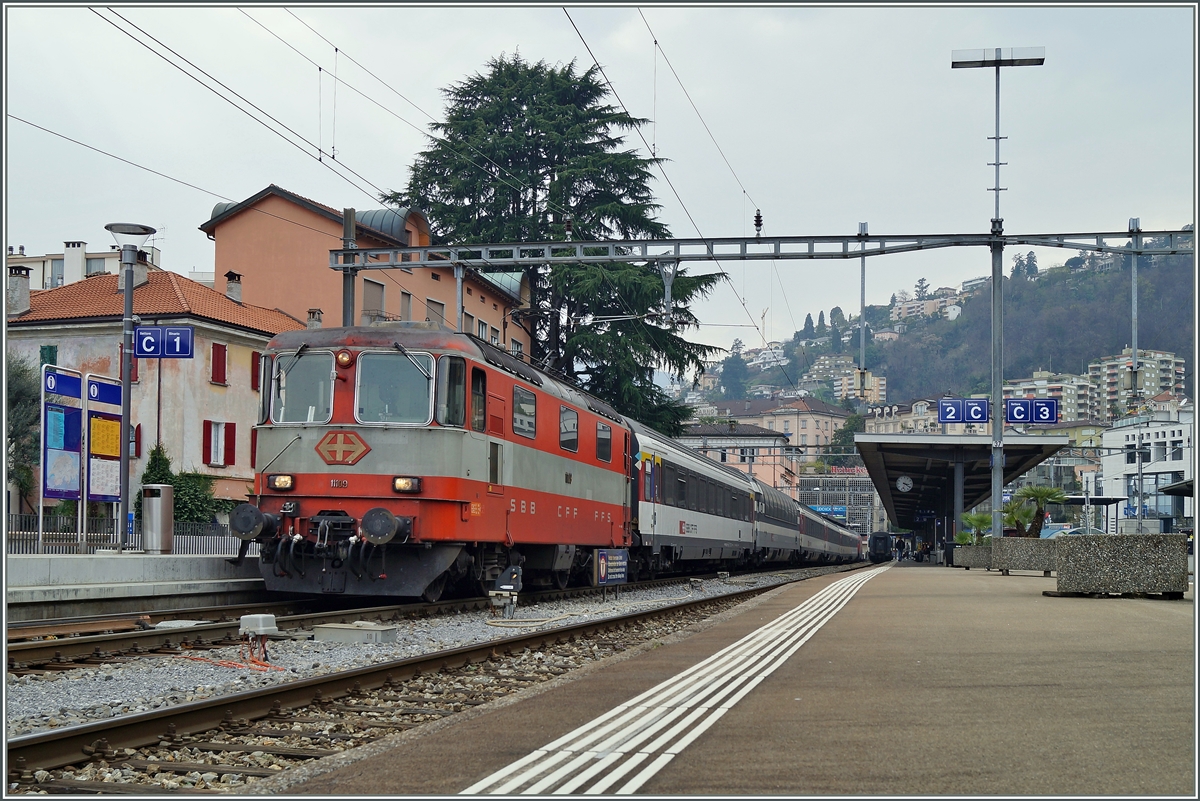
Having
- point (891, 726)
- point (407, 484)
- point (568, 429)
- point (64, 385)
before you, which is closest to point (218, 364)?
point (64, 385)

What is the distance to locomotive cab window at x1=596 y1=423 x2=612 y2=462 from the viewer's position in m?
21.7

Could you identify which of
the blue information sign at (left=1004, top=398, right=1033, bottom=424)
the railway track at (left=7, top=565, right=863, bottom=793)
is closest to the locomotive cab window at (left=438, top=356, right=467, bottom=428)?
the railway track at (left=7, top=565, right=863, bottom=793)

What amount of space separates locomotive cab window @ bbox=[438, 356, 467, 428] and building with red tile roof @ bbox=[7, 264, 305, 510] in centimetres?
2346

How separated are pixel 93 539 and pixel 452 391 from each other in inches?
409

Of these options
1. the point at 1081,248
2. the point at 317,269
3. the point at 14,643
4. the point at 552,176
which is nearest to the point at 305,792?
the point at 14,643

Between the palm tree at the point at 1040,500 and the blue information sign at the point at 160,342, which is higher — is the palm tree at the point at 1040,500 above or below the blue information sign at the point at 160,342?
below

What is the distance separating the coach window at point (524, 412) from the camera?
17281 mm

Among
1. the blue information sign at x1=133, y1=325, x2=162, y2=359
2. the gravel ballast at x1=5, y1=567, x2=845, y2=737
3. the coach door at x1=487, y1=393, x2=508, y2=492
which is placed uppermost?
the blue information sign at x1=133, y1=325, x2=162, y2=359

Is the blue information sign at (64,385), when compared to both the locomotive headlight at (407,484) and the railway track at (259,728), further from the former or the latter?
the railway track at (259,728)

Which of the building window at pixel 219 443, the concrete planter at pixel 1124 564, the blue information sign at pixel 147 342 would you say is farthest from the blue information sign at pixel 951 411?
the blue information sign at pixel 147 342

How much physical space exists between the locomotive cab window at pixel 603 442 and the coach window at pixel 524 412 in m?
3.62

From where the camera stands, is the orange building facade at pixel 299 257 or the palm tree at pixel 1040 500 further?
the orange building facade at pixel 299 257

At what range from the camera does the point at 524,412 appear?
17.7 metres

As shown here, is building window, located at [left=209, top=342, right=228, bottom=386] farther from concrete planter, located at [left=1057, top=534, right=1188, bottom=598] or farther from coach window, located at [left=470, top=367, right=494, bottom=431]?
concrete planter, located at [left=1057, top=534, right=1188, bottom=598]
